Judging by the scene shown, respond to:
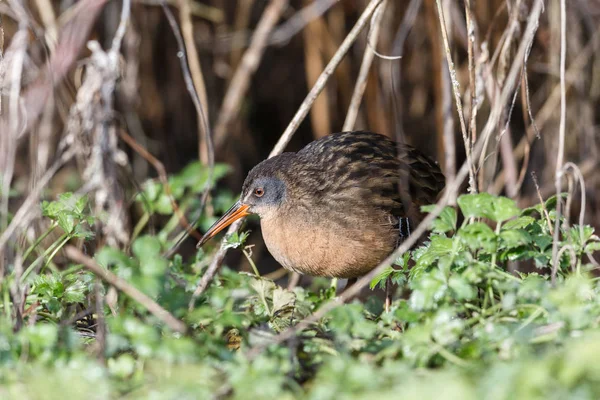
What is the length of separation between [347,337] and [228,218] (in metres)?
1.39

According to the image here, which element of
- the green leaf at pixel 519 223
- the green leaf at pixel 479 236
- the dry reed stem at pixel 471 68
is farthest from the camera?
the dry reed stem at pixel 471 68

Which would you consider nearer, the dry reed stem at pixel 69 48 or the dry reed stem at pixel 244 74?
the dry reed stem at pixel 69 48

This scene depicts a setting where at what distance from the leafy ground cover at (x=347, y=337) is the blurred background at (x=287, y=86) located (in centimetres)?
59

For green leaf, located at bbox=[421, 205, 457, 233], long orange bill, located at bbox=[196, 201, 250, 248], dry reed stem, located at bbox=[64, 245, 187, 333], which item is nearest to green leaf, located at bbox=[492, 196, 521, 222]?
green leaf, located at bbox=[421, 205, 457, 233]

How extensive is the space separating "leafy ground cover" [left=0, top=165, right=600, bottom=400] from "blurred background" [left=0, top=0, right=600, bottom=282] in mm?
586

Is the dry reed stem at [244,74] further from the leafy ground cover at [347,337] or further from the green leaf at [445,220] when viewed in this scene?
the green leaf at [445,220]

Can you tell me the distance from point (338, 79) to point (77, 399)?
359cm

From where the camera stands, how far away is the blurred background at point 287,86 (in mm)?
3270

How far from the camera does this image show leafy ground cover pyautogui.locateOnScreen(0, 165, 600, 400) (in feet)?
5.40

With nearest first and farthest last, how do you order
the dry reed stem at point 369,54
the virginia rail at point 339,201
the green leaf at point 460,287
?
the green leaf at point 460,287 → the virginia rail at point 339,201 → the dry reed stem at point 369,54

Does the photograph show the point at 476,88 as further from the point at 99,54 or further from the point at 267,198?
the point at 99,54

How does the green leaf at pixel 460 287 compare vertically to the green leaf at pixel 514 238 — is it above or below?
below

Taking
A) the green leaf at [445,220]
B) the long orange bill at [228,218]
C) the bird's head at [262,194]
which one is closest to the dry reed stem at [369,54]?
the bird's head at [262,194]

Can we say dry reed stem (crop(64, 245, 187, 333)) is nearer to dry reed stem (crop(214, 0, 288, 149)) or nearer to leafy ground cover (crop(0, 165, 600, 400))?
leafy ground cover (crop(0, 165, 600, 400))
